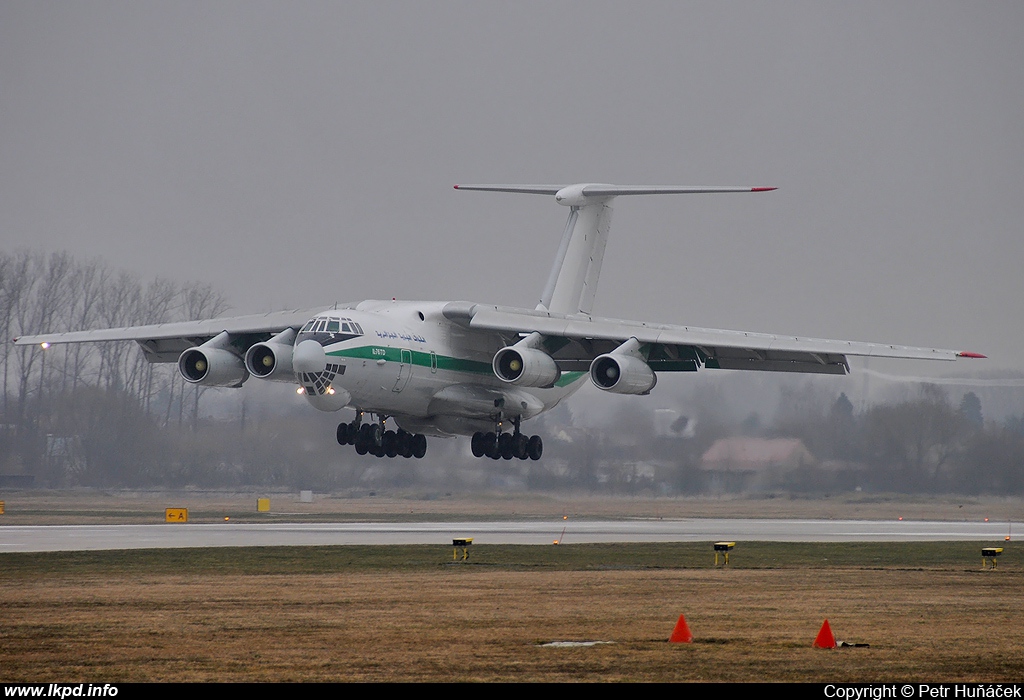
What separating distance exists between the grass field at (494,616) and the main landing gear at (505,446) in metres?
6.19

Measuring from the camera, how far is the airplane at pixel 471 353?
2288 cm

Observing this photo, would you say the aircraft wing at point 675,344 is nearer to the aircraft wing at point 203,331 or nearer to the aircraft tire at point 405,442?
the aircraft tire at point 405,442

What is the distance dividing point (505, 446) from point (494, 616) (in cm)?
1410

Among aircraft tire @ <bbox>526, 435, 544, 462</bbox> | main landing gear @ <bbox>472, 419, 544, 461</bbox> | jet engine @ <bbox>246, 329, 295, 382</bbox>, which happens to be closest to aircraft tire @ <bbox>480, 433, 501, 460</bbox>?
main landing gear @ <bbox>472, 419, 544, 461</bbox>

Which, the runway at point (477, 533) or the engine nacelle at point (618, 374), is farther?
the engine nacelle at point (618, 374)

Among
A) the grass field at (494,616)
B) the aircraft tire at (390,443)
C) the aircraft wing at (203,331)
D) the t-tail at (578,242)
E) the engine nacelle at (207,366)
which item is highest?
the t-tail at (578,242)


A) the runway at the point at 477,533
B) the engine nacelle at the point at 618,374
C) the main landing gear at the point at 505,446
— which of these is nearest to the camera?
the runway at the point at 477,533

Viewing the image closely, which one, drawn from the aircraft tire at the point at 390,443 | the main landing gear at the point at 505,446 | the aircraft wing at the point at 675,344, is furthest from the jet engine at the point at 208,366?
the main landing gear at the point at 505,446

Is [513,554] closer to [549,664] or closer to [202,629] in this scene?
[202,629]

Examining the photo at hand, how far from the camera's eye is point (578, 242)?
92.6ft

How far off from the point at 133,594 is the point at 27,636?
10.9 feet

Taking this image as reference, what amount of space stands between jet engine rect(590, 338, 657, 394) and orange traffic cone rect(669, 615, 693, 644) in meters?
12.8

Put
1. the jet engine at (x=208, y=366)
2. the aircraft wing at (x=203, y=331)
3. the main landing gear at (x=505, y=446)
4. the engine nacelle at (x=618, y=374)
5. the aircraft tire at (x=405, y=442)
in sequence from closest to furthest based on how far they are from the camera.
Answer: the engine nacelle at (x=618, y=374)
the jet engine at (x=208, y=366)
the aircraft wing at (x=203, y=331)
the main landing gear at (x=505, y=446)
the aircraft tire at (x=405, y=442)

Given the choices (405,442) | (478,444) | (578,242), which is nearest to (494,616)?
(478,444)
